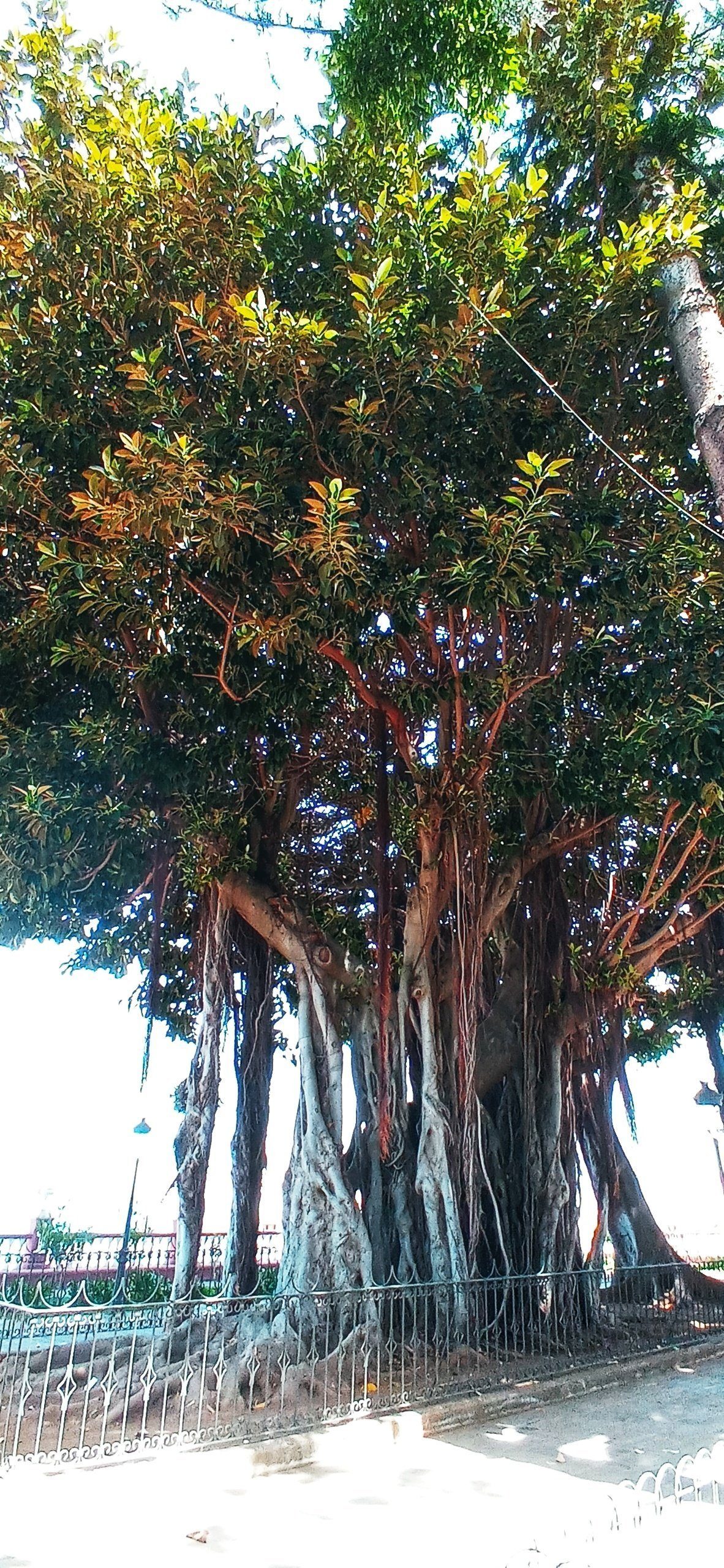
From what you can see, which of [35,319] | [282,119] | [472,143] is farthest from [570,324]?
[35,319]

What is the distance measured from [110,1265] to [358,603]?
1083 centimetres

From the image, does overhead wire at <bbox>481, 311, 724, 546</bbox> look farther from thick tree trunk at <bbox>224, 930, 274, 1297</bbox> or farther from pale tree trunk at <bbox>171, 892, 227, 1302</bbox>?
thick tree trunk at <bbox>224, 930, 274, 1297</bbox>

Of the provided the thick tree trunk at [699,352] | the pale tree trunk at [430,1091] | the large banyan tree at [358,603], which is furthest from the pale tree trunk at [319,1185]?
the thick tree trunk at [699,352]

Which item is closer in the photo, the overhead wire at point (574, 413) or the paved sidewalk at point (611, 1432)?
the paved sidewalk at point (611, 1432)

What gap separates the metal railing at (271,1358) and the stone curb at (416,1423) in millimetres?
107

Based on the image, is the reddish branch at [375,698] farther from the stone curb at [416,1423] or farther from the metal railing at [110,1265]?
the metal railing at [110,1265]

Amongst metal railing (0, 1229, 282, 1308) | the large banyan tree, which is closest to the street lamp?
the large banyan tree

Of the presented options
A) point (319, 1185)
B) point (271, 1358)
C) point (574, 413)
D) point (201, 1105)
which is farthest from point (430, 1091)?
point (574, 413)

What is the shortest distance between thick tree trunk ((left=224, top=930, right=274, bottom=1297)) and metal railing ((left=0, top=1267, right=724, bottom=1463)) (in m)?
1.28

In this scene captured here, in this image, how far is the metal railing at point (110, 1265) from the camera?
31.4 ft

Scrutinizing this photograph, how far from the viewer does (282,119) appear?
5.73m

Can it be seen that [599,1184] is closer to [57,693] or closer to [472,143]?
[57,693]

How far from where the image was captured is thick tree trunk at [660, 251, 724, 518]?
3.92 metres

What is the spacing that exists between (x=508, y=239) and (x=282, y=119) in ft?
6.01
